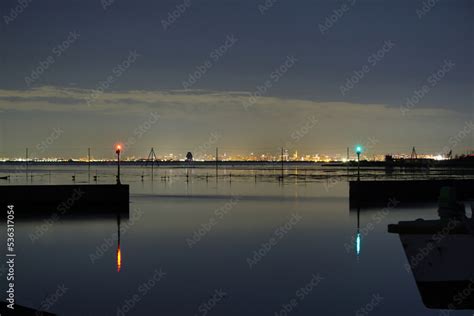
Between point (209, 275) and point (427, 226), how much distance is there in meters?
9.95

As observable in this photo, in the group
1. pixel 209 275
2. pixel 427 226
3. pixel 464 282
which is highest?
pixel 427 226

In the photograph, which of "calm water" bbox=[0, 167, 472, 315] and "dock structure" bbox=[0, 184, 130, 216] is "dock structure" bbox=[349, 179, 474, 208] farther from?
"dock structure" bbox=[0, 184, 130, 216]

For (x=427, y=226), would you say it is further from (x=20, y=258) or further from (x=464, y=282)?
(x=20, y=258)

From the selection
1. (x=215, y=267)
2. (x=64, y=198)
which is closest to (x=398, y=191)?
(x=64, y=198)

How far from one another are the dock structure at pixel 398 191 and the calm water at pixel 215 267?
301 inches

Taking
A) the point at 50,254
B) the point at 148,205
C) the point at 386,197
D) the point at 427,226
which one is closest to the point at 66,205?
the point at 148,205

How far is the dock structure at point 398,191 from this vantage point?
4259cm

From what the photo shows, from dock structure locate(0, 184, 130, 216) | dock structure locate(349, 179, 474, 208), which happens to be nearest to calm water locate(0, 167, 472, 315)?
dock structure locate(0, 184, 130, 216)

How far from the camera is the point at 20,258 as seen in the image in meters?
20.9

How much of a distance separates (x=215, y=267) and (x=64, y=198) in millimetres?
18759

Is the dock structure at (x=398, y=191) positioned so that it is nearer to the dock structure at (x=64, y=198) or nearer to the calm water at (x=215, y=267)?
the calm water at (x=215, y=267)

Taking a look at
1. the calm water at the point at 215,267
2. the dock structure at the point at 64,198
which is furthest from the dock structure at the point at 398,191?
the dock structure at the point at 64,198

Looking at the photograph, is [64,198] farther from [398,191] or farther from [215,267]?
[398,191]

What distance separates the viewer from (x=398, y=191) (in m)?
44.1
